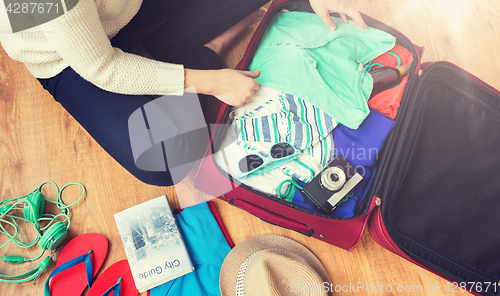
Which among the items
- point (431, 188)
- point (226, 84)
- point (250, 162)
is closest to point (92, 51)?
point (226, 84)

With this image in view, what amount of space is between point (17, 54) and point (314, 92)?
65 centimetres

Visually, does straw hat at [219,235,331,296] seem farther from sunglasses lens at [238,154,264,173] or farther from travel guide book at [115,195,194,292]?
sunglasses lens at [238,154,264,173]

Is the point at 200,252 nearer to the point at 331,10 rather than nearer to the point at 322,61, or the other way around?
→ the point at 322,61

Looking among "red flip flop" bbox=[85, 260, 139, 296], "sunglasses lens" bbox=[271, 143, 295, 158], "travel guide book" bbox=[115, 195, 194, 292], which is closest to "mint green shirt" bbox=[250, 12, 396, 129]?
"sunglasses lens" bbox=[271, 143, 295, 158]

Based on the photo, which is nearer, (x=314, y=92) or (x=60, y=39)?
(x=60, y=39)

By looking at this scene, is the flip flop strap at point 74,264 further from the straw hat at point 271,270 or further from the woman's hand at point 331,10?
the woman's hand at point 331,10

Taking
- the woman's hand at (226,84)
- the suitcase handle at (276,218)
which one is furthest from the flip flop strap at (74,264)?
the woman's hand at (226,84)

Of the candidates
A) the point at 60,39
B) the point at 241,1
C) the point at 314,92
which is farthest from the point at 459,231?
the point at 60,39

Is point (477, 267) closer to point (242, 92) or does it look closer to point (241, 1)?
point (242, 92)

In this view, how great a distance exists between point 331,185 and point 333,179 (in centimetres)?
2

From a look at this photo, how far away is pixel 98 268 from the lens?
0.83 meters

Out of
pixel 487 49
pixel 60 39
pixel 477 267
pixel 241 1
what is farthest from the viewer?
pixel 487 49

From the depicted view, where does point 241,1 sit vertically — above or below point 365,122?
above

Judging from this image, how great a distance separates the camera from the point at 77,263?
81 cm
